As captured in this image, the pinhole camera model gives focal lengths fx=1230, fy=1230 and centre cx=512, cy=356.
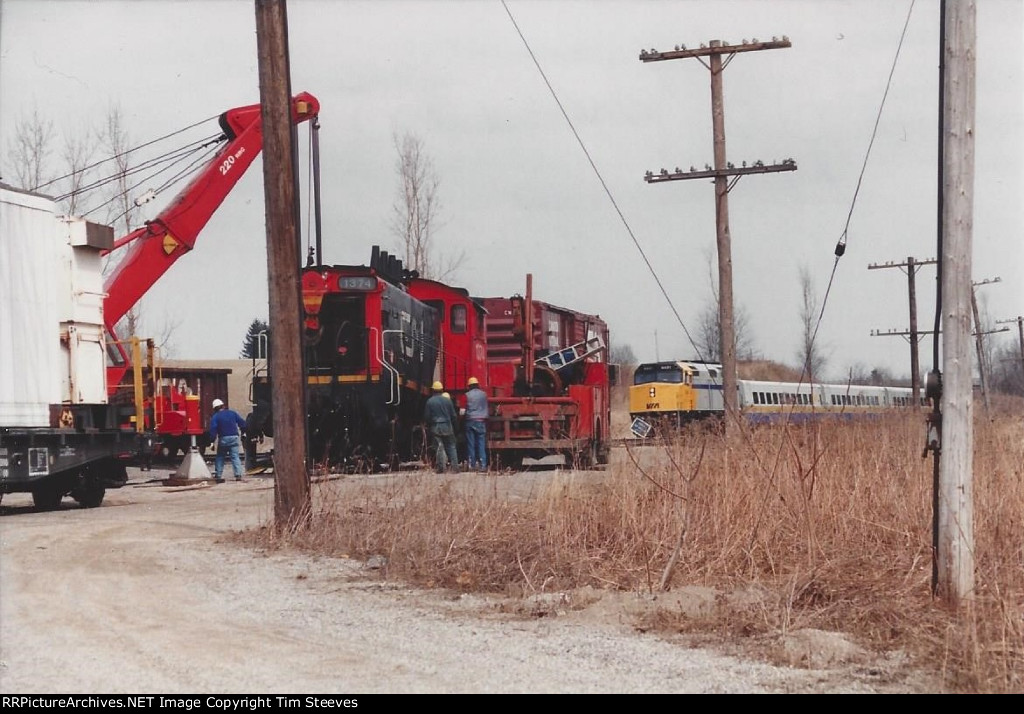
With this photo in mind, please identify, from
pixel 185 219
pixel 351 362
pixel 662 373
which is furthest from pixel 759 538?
pixel 662 373

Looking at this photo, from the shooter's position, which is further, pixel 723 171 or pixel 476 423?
pixel 723 171

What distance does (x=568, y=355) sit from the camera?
25688mm

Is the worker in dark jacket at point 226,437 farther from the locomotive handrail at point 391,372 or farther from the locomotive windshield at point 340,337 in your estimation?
the locomotive handrail at point 391,372

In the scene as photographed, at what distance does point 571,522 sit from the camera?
10.3m

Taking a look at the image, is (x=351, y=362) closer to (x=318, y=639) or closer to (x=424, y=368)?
(x=424, y=368)

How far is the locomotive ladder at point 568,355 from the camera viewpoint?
25.3 metres

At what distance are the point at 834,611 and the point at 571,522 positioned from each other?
9.97 ft

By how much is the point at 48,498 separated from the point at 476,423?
766 cm

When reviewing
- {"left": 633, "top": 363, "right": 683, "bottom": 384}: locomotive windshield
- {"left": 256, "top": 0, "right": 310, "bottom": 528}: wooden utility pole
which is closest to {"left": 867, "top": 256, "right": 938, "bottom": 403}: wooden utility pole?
{"left": 633, "top": 363, "right": 683, "bottom": 384}: locomotive windshield

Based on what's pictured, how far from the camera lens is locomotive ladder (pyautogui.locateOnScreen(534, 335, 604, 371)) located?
25.3 metres

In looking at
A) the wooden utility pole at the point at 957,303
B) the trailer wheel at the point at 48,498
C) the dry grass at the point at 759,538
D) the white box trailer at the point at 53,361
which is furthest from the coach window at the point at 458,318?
the wooden utility pole at the point at 957,303

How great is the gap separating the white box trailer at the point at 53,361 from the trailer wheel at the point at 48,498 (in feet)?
0.05

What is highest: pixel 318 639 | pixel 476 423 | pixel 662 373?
pixel 662 373

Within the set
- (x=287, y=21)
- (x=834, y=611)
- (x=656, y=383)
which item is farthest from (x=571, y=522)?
(x=656, y=383)
